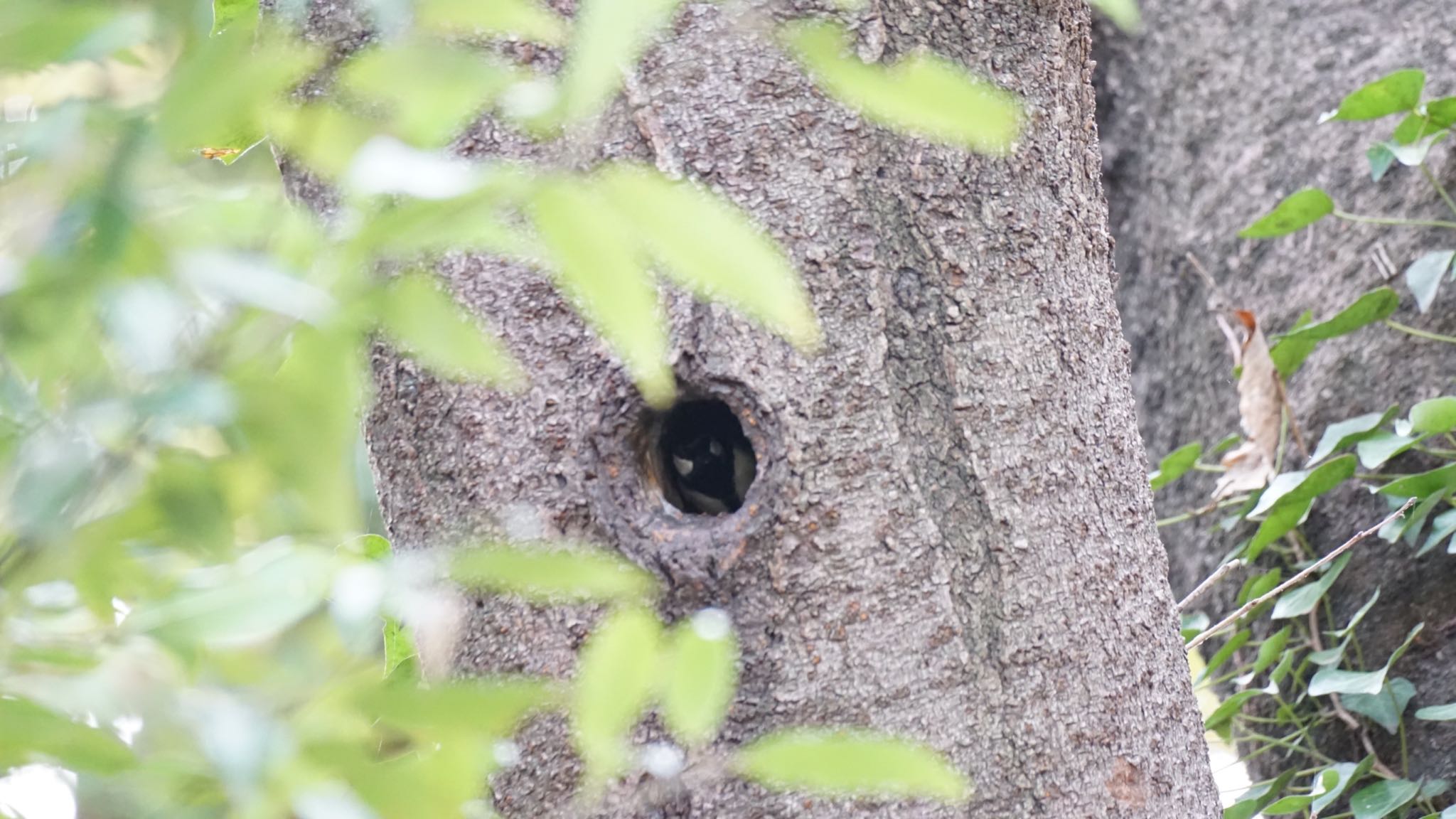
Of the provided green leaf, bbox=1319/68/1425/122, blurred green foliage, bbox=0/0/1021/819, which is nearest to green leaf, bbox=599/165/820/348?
blurred green foliage, bbox=0/0/1021/819

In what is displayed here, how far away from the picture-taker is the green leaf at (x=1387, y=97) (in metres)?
1.22

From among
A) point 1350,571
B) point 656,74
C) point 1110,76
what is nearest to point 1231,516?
point 1350,571

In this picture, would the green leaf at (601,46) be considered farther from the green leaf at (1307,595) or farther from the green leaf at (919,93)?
the green leaf at (1307,595)

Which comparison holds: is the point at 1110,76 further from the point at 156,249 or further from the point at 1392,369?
the point at 156,249

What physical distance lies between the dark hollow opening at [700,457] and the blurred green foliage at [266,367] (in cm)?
28

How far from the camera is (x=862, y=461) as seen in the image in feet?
2.42

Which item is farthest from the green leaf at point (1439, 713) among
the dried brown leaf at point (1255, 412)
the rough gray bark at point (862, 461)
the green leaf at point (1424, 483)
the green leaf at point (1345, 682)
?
the rough gray bark at point (862, 461)

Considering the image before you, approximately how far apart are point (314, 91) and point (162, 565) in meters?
0.32

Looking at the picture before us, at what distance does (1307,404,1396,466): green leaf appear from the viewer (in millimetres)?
1225

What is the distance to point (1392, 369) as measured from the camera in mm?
1337

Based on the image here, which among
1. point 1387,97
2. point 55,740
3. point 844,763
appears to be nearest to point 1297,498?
point 1387,97

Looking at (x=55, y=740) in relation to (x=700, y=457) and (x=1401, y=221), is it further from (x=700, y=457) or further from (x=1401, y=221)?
(x=1401, y=221)

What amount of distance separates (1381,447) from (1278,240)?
0.40 metres

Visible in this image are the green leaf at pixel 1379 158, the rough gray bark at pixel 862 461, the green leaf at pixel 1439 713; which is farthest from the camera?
the green leaf at pixel 1379 158
